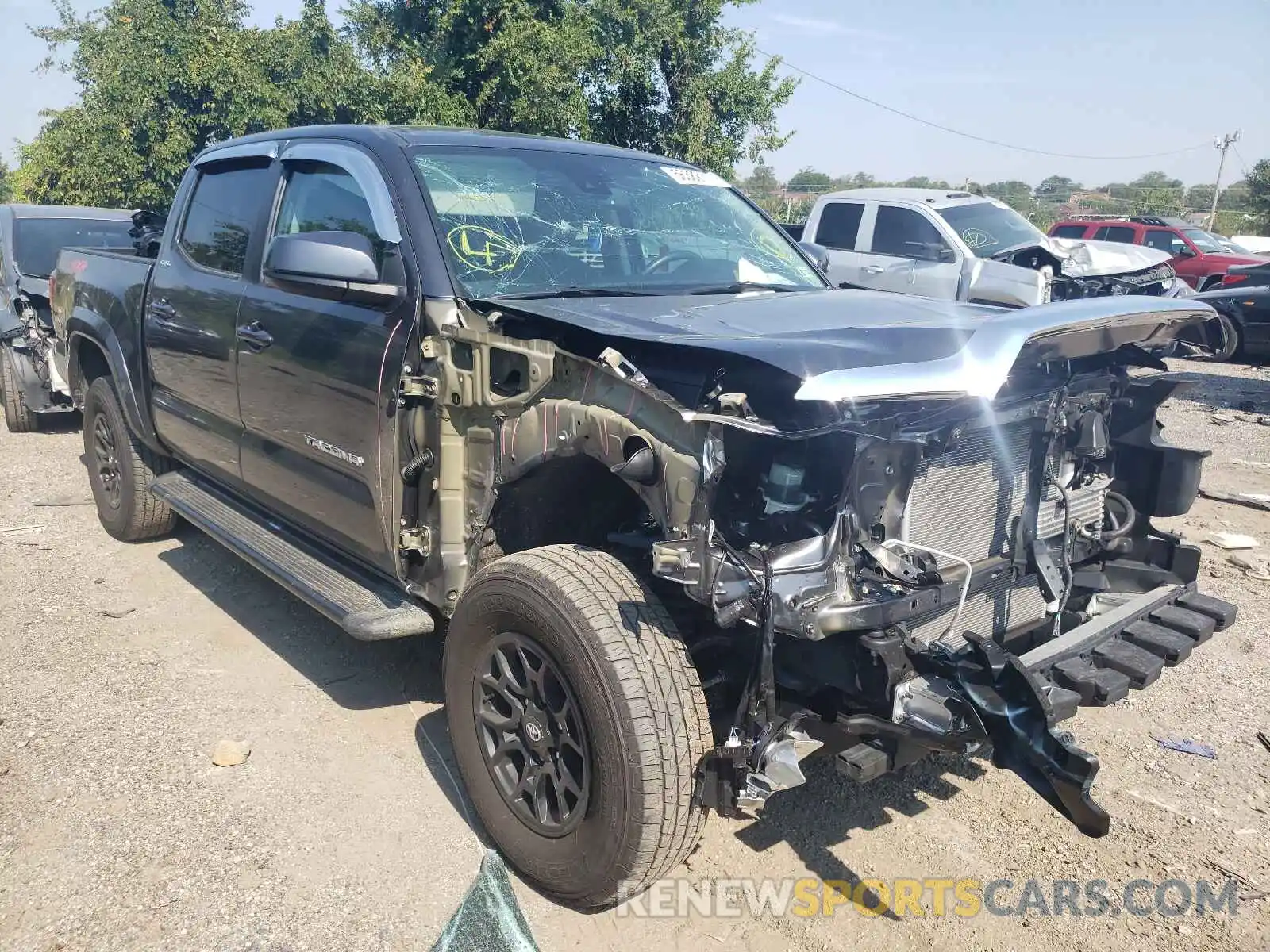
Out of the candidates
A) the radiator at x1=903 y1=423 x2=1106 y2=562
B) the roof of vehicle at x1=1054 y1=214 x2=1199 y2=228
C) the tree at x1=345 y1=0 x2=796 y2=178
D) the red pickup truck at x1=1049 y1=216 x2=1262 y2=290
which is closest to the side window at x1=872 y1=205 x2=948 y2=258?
the tree at x1=345 y1=0 x2=796 y2=178

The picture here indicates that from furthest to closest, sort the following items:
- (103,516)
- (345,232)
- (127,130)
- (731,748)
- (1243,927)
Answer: (127,130), (103,516), (345,232), (1243,927), (731,748)

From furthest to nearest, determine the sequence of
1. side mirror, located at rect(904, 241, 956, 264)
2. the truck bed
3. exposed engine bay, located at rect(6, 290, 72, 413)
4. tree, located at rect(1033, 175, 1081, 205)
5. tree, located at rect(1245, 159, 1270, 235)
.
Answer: tree, located at rect(1033, 175, 1081, 205), tree, located at rect(1245, 159, 1270, 235), side mirror, located at rect(904, 241, 956, 264), exposed engine bay, located at rect(6, 290, 72, 413), the truck bed

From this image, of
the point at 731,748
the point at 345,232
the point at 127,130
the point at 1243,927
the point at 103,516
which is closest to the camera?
the point at 731,748

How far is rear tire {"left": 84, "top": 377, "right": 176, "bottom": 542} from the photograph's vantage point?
5266mm

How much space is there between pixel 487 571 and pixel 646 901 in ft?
3.39

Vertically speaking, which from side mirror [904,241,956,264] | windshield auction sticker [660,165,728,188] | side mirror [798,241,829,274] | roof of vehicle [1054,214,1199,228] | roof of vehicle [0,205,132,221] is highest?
windshield auction sticker [660,165,728,188]

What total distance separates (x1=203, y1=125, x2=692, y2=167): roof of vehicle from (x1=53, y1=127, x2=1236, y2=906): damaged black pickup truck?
22 millimetres

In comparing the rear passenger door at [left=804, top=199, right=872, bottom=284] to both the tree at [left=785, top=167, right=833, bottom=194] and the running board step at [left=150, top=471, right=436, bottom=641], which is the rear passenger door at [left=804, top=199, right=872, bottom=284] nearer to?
the running board step at [left=150, top=471, right=436, bottom=641]

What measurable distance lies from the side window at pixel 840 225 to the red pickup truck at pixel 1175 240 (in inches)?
350

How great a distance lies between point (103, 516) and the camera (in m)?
5.73

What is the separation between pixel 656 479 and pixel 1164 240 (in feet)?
63.6

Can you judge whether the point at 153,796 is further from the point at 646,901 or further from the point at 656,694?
the point at 656,694

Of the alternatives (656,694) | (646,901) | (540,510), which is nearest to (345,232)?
(540,510)

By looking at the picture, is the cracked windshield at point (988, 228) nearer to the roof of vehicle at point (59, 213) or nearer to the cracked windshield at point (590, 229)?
the cracked windshield at point (590, 229)
